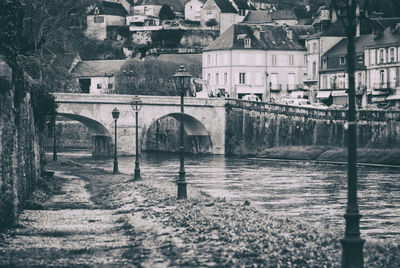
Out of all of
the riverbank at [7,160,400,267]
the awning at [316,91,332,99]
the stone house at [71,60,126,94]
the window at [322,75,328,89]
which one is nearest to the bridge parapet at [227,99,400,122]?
the awning at [316,91,332,99]

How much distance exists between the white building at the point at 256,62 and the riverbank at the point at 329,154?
24.8 meters

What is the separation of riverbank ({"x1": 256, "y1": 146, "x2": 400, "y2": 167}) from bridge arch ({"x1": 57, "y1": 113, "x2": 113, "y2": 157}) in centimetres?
1313

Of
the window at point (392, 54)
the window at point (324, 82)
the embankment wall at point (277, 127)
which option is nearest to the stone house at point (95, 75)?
the window at point (324, 82)

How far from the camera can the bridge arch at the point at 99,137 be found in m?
85.2

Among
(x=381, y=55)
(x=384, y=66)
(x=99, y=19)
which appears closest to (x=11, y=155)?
(x=384, y=66)

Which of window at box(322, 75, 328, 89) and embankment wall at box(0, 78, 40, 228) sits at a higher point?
window at box(322, 75, 328, 89)

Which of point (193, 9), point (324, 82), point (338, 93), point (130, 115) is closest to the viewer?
point (130, 115)

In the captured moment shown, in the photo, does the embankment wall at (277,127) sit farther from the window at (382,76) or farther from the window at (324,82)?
the window at (324,82)

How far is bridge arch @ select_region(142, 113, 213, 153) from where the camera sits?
93.9 meters

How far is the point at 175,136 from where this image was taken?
98688mm

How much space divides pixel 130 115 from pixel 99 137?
3526 millimetres

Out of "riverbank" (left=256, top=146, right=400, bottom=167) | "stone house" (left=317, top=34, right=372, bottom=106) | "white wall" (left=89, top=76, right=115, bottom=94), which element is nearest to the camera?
"riverbank" (left=256, top=146, right=400, bottom=167)

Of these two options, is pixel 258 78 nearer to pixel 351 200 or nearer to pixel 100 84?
pixel 100 84

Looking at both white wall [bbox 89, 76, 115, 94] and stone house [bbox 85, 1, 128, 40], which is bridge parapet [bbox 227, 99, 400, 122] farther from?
stone house [bbox 85, 1, 128, 40]
